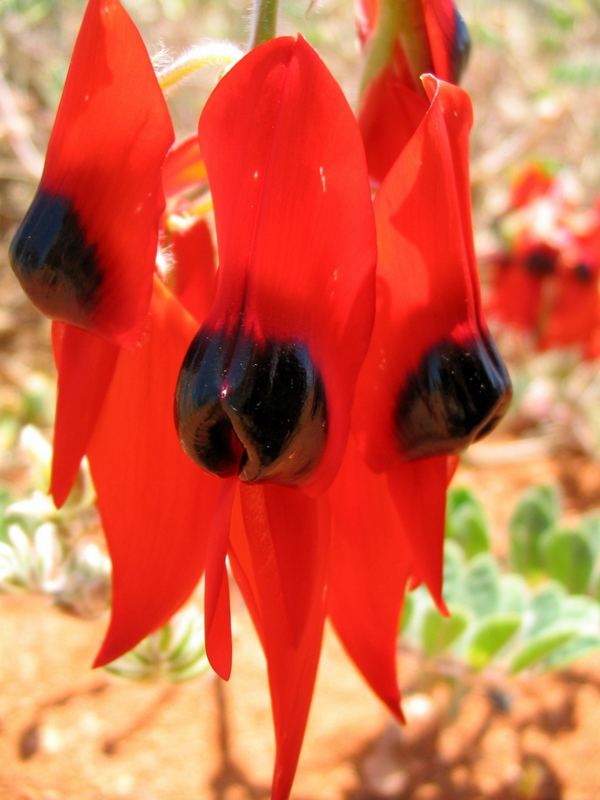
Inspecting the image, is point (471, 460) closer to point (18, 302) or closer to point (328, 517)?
point (18, 302)

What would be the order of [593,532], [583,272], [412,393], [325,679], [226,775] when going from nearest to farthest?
[412,393] < [226,775] < [593,532] < [325,679] < [583,272]

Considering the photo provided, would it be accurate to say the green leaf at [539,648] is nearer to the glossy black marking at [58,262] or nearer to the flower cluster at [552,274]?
the glossy black marking at [58,262]

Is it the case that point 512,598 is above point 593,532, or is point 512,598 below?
above

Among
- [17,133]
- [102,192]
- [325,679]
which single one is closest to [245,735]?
[325,679]

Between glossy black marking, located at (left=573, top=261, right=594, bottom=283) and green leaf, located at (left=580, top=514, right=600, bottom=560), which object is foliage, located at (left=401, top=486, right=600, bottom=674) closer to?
green leaf, located at (left=580, top=514, right=600, bottom=560)

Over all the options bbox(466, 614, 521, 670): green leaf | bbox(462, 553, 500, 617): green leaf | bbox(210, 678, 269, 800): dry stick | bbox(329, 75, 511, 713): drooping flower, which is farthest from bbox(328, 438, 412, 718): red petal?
bbox(210, 678, 269, 800): dry stick

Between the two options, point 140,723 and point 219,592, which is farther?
point 140,723

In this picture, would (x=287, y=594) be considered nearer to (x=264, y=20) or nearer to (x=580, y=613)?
(x=264, y=20)

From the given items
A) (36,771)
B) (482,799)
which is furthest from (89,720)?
(482,799)
